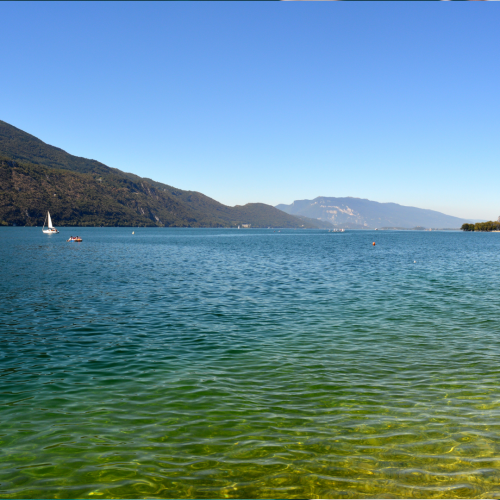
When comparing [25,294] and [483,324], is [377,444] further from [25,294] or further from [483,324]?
[25,294]

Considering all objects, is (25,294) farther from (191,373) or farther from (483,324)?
(483,324)

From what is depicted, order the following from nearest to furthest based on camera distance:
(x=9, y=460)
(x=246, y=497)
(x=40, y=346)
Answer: (x=246, y=497)
(x=9, y=460)
(x=40, y=346)

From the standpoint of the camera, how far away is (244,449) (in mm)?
10219

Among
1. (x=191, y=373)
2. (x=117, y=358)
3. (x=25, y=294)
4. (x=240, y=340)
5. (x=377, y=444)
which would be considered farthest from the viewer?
(x=25, y=294)

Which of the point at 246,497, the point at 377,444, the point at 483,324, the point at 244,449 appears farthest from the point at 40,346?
the point at 483,324

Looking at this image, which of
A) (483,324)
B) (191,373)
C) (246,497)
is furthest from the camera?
(483,324)

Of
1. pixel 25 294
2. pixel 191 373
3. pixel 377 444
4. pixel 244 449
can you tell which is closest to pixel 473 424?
pixel 377 444

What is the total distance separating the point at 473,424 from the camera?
11508 millimetres

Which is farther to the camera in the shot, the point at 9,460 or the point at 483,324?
the point at 483,324

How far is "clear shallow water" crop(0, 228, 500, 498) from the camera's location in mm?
9000

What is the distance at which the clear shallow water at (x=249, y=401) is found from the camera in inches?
354

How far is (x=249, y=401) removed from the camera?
1310 centimetres

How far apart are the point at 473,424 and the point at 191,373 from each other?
10.1 meters

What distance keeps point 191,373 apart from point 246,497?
25.6 ft
